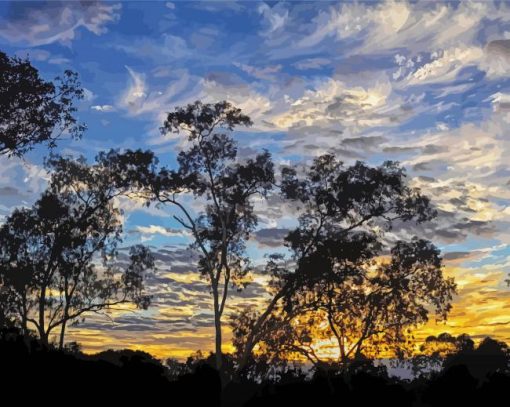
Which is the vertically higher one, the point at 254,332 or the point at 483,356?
the point at 254,332

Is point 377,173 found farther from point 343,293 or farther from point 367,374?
point 367,374

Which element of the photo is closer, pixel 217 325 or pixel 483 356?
pixel 217 325

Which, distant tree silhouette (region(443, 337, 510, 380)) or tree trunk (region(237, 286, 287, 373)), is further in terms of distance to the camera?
distant tree silhouette (region(443, 337, 510, 380))

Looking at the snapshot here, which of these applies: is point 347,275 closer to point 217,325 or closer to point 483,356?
point 217,325

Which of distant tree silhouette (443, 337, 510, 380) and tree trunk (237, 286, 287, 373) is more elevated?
tree trunk (237, 286, 287, 373)

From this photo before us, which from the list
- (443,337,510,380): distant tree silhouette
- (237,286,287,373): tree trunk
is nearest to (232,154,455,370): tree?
(237,286,287,373): tree trunk

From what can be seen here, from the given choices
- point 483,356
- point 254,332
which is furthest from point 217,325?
point 483,356

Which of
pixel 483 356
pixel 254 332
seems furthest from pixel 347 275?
pixel 483 356

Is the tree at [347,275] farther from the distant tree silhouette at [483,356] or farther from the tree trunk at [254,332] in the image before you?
the distant tree silhouette at [483,356]

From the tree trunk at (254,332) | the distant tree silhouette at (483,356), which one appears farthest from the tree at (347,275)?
the distant tree silhouette at (483,356)

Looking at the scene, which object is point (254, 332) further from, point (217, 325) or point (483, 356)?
point (483, 356)

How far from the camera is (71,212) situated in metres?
36.8

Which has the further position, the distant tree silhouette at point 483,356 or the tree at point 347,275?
the distant tree silhouette at point 483,356

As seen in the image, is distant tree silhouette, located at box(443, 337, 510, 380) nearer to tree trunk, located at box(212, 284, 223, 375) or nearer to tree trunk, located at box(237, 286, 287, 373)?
tree trunk, located at box(237, 286, 287, 373)
